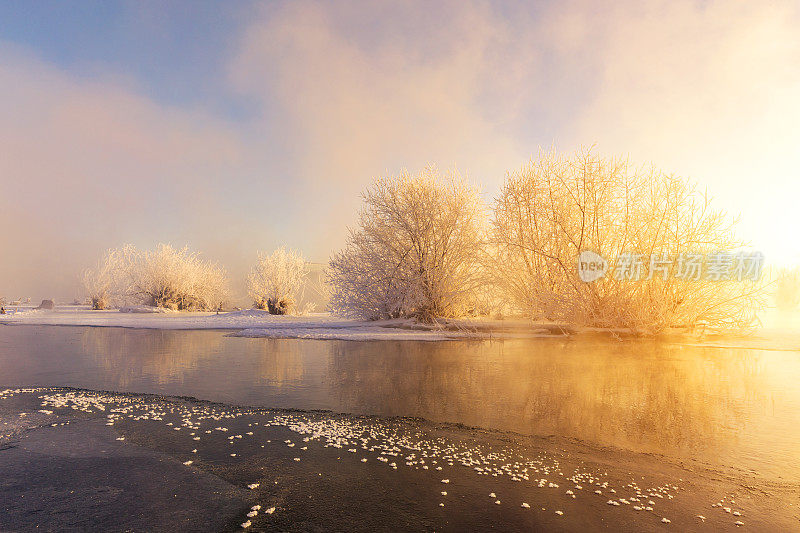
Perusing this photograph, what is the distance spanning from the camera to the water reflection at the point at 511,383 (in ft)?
16.4

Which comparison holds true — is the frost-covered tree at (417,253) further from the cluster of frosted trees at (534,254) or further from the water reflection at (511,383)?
the water reflection at (511,383)

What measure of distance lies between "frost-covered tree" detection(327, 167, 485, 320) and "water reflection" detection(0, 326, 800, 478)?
773 cm

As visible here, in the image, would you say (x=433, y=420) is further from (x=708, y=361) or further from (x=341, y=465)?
(x=708, y=361)

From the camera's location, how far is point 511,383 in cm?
754

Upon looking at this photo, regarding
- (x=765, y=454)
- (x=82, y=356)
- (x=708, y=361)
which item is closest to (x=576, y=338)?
(x=708, y=361)

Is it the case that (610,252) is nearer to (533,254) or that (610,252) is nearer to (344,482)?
(533,254)

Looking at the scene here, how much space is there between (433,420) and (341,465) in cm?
167

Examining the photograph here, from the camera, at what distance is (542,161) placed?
17.7m

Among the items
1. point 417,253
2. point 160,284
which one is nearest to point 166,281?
point 160,284
